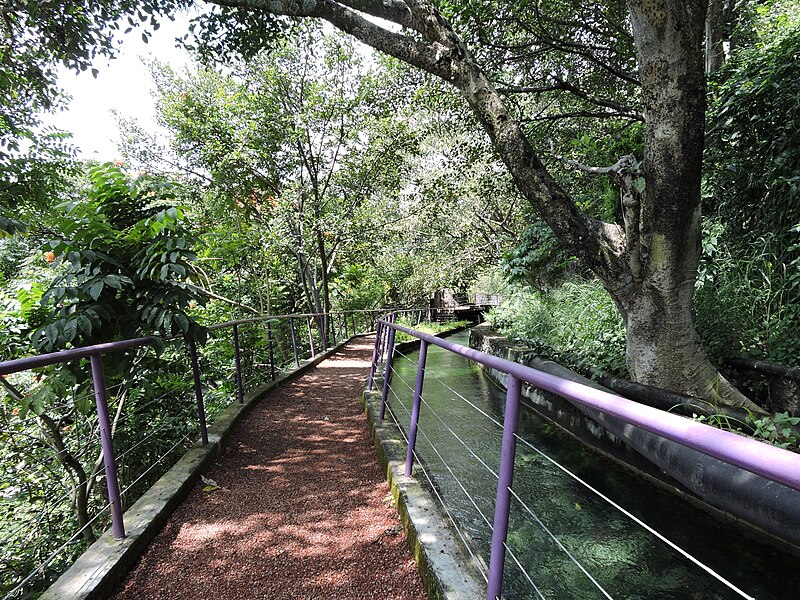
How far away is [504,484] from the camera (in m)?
1.59

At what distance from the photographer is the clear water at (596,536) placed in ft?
8.84

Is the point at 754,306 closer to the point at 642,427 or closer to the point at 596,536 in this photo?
the point at 596,536

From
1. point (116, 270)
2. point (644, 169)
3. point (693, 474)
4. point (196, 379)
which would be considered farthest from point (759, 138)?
point (116, 270)

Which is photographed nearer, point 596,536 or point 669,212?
point 596,536

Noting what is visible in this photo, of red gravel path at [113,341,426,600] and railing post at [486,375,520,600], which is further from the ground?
railing post at [486,375,520,600]

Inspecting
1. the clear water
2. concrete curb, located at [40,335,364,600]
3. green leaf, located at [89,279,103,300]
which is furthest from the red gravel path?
green leaf, located at [89,279,103,300]

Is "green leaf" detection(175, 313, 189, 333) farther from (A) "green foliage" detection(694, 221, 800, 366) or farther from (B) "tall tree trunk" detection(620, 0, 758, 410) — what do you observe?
(A) "green foliage" detection(694, 221, 800, 366)

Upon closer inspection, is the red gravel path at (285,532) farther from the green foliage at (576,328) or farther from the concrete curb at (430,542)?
the green foliage at (576,328)

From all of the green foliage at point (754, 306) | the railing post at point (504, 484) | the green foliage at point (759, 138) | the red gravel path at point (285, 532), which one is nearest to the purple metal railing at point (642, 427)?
the railing post at point (504, 484)

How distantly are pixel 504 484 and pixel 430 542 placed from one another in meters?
0.80

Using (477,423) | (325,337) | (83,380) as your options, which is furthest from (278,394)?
(325,337)

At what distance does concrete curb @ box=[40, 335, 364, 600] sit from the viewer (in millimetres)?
1941

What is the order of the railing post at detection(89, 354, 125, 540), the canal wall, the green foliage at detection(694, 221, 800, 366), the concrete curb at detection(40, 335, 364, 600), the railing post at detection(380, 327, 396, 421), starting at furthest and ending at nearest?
the green foliage at detection(694, 221, 800, 366)
the railing post at detection(380, 327, 396, 421)
the railing post at detection(89, 354, 125, 540)
the canal wall
the concrete curb at detection(40, 335, 364, 600)

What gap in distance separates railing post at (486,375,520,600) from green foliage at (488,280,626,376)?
12.8ft
